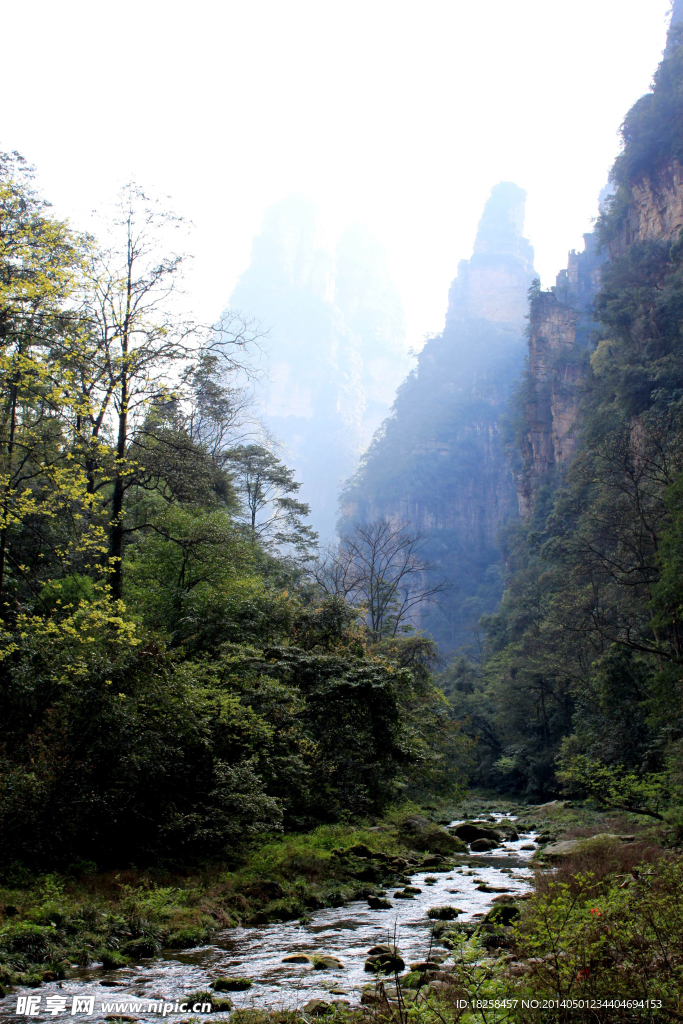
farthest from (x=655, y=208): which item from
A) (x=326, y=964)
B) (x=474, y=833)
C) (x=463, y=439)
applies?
(x=463, y=439)

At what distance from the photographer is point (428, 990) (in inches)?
211

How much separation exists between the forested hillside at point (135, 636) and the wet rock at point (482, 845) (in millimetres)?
2490

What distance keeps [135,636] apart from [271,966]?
20.0 ft

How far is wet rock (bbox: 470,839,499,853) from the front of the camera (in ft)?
58.8

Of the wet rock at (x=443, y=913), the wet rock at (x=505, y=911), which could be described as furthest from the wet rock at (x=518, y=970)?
the wet rock at (x=443, y=913)

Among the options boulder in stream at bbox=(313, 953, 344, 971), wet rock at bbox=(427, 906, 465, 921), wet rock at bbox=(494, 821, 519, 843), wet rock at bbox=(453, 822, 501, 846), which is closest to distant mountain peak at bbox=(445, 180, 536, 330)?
wet rock at bbox=(494, 821, 519, 843)

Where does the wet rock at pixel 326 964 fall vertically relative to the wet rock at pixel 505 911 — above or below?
above

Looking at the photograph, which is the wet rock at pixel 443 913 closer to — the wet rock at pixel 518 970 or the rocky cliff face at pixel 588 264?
the wet rock at pixel 518 970

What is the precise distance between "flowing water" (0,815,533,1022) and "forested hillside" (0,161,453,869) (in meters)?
2.77

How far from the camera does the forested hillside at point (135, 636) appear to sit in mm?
10320

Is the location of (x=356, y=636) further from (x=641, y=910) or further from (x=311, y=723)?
(x=641, y=910)

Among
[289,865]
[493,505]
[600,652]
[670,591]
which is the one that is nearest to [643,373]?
[600,652]

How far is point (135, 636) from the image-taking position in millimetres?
11977

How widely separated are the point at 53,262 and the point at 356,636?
12797 millimetres
